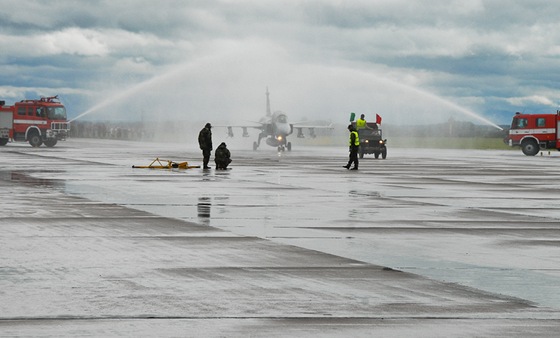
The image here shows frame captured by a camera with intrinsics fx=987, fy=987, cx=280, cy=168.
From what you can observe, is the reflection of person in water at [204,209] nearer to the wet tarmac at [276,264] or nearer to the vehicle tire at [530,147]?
the wet tarmac at [276,264]

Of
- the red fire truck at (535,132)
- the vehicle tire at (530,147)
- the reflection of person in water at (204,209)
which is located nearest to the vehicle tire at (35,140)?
the red fire truck at (535,132)

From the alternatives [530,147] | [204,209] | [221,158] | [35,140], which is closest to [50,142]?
[35,140]

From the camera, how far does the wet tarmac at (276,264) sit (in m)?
8.77

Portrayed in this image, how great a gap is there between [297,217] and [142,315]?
1053cm

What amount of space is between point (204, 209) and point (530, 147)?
54759 mm

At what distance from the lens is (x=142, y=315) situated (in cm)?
893

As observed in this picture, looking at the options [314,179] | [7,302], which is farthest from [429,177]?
[7,302]

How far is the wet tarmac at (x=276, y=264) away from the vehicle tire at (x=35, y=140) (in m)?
53.7

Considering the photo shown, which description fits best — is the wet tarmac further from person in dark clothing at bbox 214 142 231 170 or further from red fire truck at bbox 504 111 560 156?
red fire truck at bbox 504 111 560 156

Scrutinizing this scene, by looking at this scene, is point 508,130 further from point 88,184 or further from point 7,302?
point 7,302

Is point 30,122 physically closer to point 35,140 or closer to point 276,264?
point 35,140

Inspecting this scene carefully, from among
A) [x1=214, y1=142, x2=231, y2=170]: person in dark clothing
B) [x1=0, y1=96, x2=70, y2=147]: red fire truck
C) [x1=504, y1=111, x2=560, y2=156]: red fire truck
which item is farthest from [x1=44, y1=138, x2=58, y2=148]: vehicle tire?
[x1=214, y1=142, x2=231, y2=170]: person in dark clothing

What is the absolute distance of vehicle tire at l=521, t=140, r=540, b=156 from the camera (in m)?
71.6

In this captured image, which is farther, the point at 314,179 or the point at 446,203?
the point at 314,179
